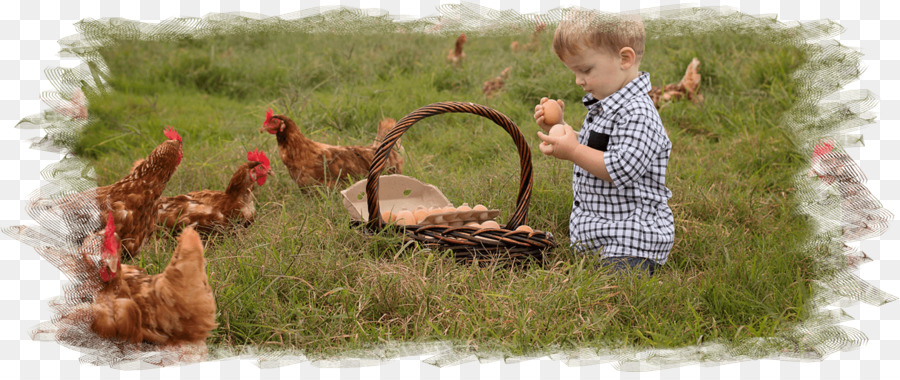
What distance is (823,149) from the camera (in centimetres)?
365

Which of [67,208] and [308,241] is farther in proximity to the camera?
[308,241]

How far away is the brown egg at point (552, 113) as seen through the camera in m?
3.35

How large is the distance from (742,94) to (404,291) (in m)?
4.11

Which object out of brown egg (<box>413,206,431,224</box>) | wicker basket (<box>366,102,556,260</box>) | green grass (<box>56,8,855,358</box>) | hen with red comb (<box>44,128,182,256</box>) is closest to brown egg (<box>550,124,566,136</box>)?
wicker basket (<box>366,102,556,260</box>)

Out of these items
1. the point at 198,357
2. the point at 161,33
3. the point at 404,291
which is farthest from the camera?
the point at 161,33

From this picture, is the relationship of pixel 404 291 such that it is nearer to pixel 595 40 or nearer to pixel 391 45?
pixel 595 40

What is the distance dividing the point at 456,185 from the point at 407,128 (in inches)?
47.8

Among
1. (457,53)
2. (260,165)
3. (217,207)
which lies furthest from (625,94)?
(457,53)

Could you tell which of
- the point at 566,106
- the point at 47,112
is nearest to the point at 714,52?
the point at 566,106

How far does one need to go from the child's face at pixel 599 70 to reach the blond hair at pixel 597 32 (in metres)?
0.03

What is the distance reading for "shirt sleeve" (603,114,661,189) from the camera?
3047 mm

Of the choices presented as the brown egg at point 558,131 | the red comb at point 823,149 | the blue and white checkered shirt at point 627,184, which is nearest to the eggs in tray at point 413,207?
the blue and white checkered shirt at point 627,184

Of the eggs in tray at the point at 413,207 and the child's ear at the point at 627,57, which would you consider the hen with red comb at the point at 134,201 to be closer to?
the eggs in tray at the point at 413,207

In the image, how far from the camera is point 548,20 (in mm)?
3279
